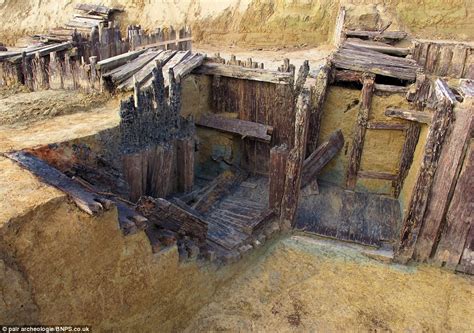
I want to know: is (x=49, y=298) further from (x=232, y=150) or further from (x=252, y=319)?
(x=232, y=150)

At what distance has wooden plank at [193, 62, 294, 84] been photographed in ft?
25.8

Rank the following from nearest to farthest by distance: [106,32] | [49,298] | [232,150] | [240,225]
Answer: [49,298], [240,225], [232,150], [106,32]

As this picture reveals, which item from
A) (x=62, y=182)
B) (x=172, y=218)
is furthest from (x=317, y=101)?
(x=62, y=182)

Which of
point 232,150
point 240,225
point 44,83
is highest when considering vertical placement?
point 44,83

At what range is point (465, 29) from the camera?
1433 cm

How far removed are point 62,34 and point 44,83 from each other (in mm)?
4281

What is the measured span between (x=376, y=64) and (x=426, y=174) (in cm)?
293

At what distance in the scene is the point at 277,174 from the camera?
270 inches

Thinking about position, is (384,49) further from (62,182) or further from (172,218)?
(62,182)

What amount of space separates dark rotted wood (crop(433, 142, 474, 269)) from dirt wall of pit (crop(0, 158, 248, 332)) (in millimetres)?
4000

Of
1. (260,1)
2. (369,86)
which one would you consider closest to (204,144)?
(369,86)

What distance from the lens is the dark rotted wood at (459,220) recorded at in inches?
224

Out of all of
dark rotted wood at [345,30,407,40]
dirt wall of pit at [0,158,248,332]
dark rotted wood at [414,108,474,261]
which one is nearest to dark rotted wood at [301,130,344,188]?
dark rotted wood at [414,108,474,261]

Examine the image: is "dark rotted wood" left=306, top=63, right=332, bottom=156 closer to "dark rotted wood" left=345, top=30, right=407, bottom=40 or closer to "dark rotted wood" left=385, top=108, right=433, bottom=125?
"dark rotted wood" left=385, top=108, right=433, bottom=125
